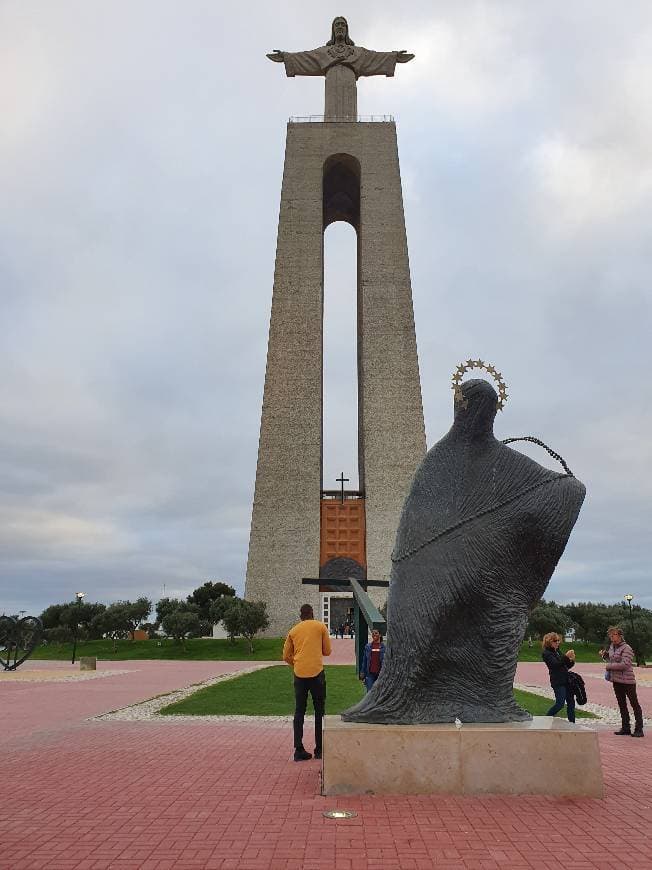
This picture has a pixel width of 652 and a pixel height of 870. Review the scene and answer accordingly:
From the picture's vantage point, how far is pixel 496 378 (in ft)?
20.7

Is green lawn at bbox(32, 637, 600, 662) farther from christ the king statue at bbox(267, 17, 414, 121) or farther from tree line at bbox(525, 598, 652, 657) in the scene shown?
christ the king statue at bbox(267, 17, 414, 121)

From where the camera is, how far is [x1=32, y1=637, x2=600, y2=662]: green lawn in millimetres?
24891

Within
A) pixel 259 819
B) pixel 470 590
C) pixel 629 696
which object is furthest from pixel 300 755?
pixel 629 696

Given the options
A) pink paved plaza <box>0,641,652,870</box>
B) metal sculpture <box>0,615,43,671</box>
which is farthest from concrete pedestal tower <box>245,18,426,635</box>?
pink paved plaza <box>0,641,652,870</box>

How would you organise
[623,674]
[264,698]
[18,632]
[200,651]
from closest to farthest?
1. [623,674]
2. [264,698]
3. [18,632]
4. [200,651]

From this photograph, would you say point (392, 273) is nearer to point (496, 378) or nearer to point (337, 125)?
point (337, 125)

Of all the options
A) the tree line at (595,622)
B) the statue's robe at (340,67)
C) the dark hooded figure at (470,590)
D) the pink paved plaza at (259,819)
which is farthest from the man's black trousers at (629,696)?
the statue's robe at (340,67)

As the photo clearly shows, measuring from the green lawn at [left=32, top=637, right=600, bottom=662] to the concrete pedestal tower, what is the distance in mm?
2856

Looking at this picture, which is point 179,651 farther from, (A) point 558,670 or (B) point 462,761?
(B) point 462,761

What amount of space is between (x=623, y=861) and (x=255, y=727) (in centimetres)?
624

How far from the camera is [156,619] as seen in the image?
37156mm

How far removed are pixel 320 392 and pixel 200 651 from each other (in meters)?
12.6

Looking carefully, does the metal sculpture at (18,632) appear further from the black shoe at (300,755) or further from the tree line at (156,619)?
the black shoe at (300,755)

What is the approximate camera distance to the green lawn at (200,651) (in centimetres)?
2489
